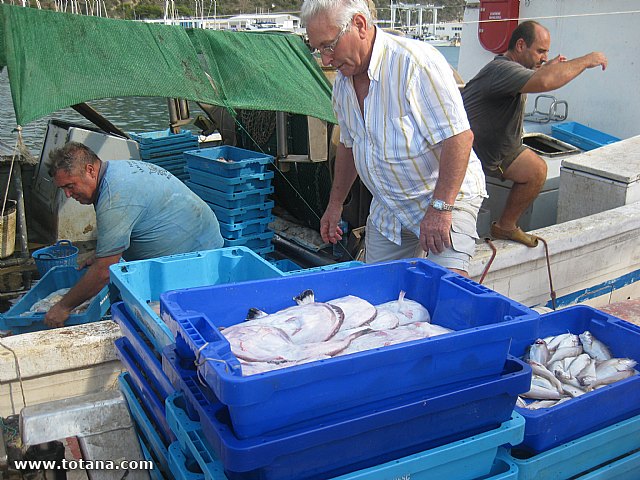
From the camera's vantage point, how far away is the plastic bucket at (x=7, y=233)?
6395 mm

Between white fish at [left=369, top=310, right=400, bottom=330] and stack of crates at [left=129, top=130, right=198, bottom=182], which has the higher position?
white fish at [left=369, top=310, right=400, bottom=330]

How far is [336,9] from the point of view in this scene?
2752 millimetres

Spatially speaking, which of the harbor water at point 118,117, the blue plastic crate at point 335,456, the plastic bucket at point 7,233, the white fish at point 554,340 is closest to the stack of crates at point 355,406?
the blue plastic crate at point 335,456

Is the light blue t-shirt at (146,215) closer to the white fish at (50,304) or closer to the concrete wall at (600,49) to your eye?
the white fish at (50,304)

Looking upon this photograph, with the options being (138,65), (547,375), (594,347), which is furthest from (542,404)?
(138,65)

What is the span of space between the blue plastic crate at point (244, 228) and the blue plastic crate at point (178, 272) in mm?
3378

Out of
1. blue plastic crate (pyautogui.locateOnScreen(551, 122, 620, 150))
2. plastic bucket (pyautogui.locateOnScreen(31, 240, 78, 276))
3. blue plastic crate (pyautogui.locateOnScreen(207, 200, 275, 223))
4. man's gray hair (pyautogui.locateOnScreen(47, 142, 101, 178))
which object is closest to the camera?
man's gray hair (pyautogui.locateOnScreen(47, 142, 101, 178))

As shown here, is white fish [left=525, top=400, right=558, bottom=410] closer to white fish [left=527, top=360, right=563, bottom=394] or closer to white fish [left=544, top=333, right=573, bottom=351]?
white fish [left=527, top=360, right=563, bottom=394]

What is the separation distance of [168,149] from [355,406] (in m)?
7.13

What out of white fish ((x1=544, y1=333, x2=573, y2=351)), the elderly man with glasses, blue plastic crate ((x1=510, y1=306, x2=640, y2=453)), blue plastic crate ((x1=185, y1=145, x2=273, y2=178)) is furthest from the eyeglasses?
blue plastic crate ((x1=185, y1=145, x2=273, y2=178))

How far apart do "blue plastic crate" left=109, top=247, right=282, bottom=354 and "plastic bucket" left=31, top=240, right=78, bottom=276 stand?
3.05m

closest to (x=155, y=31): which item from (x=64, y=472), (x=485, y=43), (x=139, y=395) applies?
(x=139, y=395)

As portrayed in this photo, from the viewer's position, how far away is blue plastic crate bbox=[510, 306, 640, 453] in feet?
6.80

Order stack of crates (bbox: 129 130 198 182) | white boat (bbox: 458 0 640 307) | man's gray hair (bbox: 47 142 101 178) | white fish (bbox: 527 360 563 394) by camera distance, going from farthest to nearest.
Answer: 1. stack of crates (bbox: 129 130 198 182)
2. white boat (bbox: 458 0 640 307)
3. man's gray hair (bbox: 47 142 101 178)
4. white fish (bbox: 527 360 563 394)
